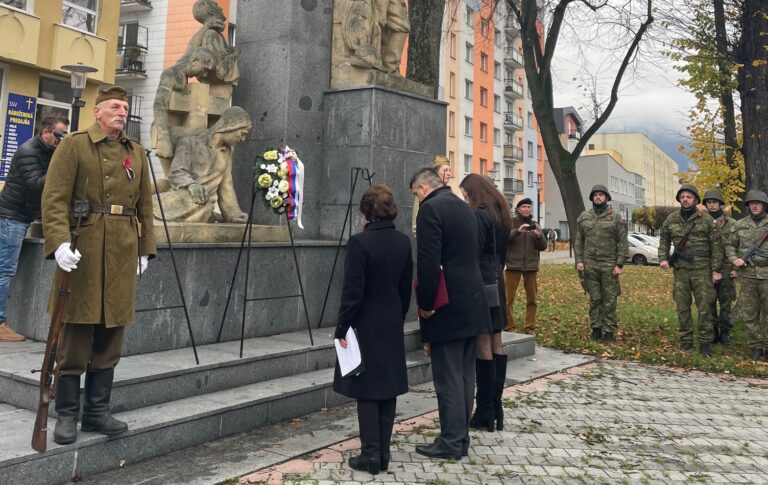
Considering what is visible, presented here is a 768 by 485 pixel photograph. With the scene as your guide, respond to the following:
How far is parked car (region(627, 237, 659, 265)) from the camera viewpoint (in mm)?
29875

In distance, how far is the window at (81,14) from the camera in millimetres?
19562

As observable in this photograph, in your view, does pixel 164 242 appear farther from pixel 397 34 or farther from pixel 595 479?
pixel 397 34

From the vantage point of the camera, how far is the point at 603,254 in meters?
9.30

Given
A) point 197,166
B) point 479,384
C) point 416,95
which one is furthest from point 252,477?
point 416,95

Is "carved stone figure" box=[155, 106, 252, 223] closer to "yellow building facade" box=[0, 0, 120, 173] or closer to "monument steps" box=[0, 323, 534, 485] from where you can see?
"monument steps" box=[0, 323, 534, 485]

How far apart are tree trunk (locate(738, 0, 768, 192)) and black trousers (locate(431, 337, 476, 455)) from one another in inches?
336

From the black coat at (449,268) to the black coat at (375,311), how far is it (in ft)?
0.81

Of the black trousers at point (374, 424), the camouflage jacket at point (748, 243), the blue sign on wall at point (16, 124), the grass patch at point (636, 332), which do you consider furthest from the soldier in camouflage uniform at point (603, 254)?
the blue sign on wall at point (16, 124)

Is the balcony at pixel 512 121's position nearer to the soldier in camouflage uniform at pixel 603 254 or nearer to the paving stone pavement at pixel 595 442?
the soldier in camouflage uniform at pixel 603 254

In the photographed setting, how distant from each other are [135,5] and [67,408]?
2507cm

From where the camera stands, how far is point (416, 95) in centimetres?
805

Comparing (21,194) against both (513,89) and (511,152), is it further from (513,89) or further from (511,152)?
(513,89)

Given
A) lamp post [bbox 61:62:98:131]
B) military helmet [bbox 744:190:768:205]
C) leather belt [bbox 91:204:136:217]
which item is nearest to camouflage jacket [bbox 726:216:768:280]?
military helmet [bbox 744:190:768:205]

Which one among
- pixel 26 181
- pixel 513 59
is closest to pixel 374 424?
pixel 26 181
